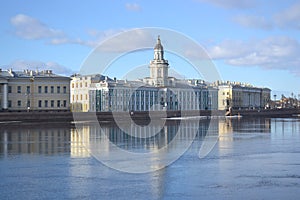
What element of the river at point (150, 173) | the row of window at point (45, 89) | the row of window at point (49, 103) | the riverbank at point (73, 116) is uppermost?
the row of window at point (45, 89)

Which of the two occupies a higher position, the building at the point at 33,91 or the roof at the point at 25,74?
the roof at the point at 25,74

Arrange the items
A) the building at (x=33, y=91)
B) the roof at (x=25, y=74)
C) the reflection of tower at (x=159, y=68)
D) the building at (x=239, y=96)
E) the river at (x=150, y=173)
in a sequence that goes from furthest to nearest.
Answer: the building at (x=239, y=96), the reflection of tower at (x=159, y=68), the roof at (x=25, y=74), the building at (x=33, y=91), the river at (x=150, y=173)

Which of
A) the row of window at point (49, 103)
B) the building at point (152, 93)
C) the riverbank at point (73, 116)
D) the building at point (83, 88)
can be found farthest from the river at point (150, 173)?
the building at point (83, 88)

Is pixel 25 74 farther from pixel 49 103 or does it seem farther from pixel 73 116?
pixel 73 116

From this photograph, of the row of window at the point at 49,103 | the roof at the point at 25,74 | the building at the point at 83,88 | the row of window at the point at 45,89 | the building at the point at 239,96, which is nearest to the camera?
the row of window at the point at 45,89

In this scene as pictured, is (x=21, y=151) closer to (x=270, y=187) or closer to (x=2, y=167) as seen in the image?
(x=2, y=167)

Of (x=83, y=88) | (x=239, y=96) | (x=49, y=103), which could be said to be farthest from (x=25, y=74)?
(x=239, y=96)

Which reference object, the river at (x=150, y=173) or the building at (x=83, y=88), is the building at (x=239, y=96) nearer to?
the building at (x=83, y=88)

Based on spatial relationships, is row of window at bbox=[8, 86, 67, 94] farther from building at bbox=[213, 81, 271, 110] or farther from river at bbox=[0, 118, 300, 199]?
river at bbox=[0, 118, 300, 199]

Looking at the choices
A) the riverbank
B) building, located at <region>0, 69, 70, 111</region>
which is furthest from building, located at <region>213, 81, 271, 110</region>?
building, located at <region>0, 69, 70, 111</region>

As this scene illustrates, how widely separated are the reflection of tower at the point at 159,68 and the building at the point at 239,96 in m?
16.3

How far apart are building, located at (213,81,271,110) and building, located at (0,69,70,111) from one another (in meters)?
49.2

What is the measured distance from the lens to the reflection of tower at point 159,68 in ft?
350

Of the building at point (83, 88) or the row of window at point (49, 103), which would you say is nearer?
the row of window at point (49, 103)
